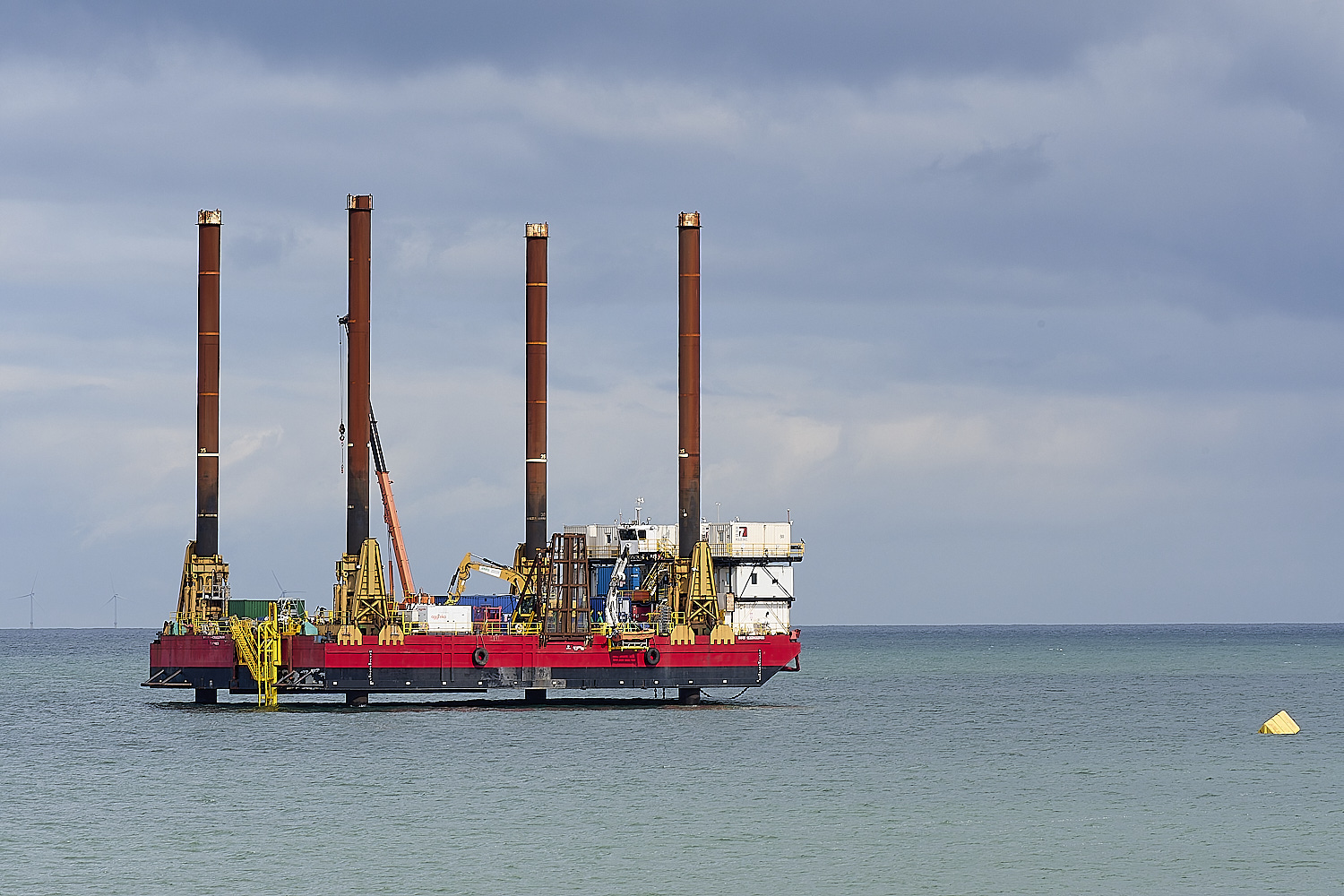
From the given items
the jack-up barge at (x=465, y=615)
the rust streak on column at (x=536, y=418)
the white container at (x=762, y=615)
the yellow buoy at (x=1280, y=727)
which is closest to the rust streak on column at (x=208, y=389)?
the jack-up barge at (x=465, y=615)

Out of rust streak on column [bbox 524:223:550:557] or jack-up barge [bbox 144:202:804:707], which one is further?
rust streak on column [bbox 524:223:550:557]

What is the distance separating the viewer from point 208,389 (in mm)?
93250

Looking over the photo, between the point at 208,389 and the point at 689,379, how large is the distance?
2500 cm

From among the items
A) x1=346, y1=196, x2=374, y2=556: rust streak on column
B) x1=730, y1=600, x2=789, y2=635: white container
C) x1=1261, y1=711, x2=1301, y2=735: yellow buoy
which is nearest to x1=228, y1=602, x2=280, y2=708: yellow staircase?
x1=346, y1=196, x2=374, y2=556: rust streak on column

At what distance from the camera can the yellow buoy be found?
84938 mm

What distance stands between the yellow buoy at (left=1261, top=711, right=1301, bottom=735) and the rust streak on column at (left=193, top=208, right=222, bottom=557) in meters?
52.3

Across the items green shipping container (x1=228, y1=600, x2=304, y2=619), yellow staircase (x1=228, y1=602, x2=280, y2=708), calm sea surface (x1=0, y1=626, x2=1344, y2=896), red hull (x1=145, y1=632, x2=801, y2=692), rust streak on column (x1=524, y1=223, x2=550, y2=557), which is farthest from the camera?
rust streak on column (x1=524, y1=223, x2=550, y2=557)

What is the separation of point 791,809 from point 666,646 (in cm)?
3244

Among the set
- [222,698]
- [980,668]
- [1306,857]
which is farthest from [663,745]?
[980,668]

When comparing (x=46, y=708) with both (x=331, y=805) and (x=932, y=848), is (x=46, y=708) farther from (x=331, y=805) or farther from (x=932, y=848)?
(x=932, y=848)

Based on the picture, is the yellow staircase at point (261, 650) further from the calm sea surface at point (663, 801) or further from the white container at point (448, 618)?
the white container at point (448, 618)

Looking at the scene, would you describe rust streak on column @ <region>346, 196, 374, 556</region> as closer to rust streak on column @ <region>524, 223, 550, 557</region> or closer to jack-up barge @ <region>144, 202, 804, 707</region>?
jack-up barge @ <region>144, 202, 804, 707</region>

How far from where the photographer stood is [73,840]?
167 feet

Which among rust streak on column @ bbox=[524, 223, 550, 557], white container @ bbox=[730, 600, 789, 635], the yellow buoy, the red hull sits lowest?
the yellow buoy
